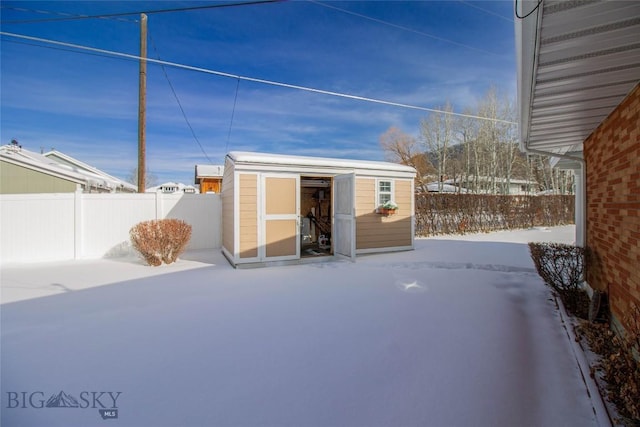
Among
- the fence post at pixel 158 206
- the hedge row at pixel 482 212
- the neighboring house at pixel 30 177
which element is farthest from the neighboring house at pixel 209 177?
the hedge row at pixel 482 212

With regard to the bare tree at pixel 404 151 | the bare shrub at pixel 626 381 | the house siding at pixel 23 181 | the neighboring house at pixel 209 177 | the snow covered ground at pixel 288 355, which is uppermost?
the bare tree at pixel 404 151

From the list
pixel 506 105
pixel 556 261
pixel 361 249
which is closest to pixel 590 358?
pixel 556 261

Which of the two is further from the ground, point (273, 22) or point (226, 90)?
point (273, 22)

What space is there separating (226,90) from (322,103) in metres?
4.62

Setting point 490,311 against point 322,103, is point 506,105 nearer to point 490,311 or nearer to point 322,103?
point 322,103

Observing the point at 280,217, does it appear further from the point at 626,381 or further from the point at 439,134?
the point at 439,134

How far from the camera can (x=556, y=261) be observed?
4.03 metres

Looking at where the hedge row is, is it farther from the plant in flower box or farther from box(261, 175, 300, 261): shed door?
box(261, 175, 300, 261): shed door

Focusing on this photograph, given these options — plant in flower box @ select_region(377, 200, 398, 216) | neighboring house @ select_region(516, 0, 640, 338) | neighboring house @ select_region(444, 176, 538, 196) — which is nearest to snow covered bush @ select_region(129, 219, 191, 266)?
plant in flower box @ select_region(377, 200, 398, 216)

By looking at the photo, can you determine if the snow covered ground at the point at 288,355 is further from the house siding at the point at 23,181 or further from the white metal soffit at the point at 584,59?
the house siding at the point at 23,181

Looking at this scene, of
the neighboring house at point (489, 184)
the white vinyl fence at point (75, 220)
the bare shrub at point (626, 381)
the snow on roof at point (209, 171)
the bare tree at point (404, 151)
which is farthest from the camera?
the bare tree at point (404, 151)

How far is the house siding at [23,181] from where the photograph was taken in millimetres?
9148

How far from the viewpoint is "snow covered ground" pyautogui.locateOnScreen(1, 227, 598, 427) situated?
1.92 meters

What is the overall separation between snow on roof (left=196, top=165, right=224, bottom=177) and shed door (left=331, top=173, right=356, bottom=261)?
11608 mm
